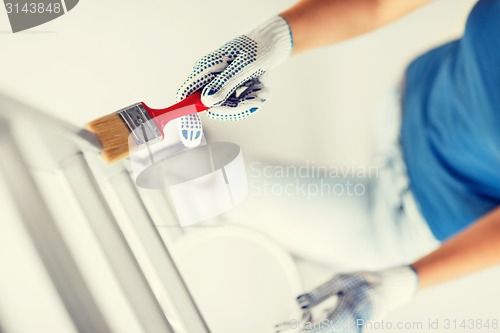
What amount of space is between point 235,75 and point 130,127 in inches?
7.3

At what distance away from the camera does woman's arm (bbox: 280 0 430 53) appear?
0.76 metres

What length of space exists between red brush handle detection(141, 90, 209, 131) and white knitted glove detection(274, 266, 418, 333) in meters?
0.41

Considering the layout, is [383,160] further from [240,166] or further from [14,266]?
[14,266]

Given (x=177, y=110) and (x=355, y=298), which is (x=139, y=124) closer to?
(x=177, y=110)

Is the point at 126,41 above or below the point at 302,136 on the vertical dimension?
above

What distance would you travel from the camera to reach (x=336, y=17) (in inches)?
31.1

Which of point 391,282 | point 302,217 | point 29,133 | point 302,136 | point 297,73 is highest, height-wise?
point 29,133

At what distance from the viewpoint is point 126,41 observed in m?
0.84

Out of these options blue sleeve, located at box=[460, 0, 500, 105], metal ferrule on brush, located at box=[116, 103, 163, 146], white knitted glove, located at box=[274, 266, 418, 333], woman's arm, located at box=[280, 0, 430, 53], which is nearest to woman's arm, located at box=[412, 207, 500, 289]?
white knitted glove, located at box=[274, 266, 418, 333]

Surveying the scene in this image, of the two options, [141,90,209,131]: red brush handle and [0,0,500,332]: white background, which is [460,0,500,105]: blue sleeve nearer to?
[0,0,500,332]: white background

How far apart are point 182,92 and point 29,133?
0.22 m

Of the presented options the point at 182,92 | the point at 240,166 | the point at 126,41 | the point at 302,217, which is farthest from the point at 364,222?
the point at 126,41

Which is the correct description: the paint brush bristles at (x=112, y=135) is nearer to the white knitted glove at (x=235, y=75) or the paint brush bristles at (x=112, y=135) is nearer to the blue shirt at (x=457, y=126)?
the white knitted glove at (x=235, y=75)

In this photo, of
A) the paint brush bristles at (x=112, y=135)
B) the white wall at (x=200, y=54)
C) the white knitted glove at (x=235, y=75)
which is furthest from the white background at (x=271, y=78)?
the paint brush bristles at (x=112, y=135)
